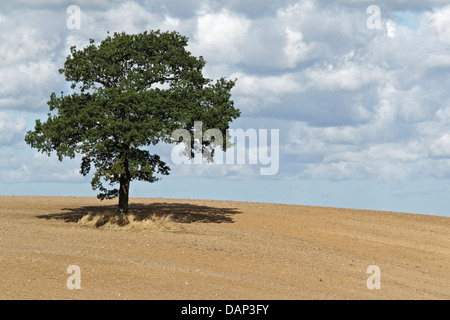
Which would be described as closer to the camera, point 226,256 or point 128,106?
point 226,256

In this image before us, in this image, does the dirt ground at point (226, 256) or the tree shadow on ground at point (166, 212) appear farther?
the tree shadow on ground at point (166, 212)

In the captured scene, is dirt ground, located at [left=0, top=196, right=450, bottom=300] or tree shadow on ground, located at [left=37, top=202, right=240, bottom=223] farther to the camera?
tree shadow on ground, located at [left=37, top=202, right=240, bottom=223]

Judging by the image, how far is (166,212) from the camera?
132 ft

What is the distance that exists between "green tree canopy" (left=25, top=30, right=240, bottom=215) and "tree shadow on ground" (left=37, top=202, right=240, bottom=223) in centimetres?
333

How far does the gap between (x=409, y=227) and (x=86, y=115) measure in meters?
22.1

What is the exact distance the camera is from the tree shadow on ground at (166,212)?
37394 mm

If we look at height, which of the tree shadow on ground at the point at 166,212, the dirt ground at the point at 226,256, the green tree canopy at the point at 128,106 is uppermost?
the green tree canopy at the point at 128,106

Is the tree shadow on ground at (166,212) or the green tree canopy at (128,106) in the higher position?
the green tree canopy at (128,106)

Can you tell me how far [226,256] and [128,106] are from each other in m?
11.4

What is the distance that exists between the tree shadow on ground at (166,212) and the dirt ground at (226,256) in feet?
0.28

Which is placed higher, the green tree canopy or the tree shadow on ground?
the green tree canopy

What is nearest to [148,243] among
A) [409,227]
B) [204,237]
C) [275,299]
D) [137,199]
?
[204,237]

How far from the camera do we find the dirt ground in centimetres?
1917

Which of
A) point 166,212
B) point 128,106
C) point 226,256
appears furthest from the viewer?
point 166,212
